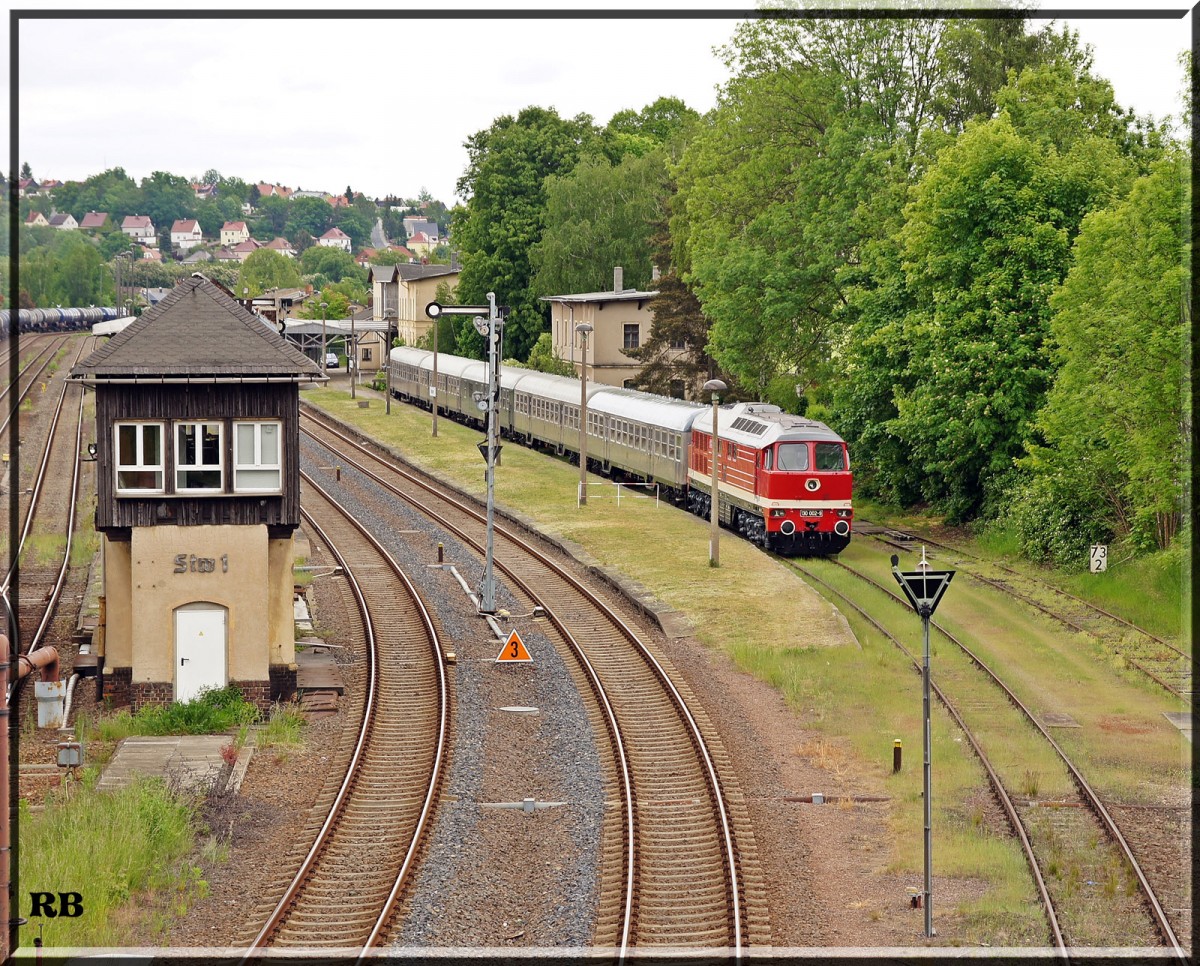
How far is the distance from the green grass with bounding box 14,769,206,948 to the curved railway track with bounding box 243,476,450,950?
4.49ft

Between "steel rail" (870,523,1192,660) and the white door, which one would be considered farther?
"steel rail" (870,523,1192,660)

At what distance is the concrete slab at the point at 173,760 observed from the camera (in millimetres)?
19991

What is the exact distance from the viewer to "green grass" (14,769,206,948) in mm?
14898

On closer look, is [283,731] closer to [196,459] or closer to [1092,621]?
[196,459]

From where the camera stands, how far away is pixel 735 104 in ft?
173

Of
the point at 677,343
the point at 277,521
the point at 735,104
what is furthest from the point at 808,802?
the point at 677,343

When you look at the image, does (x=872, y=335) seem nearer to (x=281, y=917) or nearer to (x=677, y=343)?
(x=677, y=343)

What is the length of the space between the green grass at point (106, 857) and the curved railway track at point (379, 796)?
4.49ft

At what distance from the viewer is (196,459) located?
2419 centimetres

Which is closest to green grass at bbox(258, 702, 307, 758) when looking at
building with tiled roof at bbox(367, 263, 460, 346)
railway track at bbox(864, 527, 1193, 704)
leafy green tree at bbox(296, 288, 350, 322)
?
railway track at bbox(864, 527, 1193, 704)

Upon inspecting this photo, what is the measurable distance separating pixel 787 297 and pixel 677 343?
15055 mm

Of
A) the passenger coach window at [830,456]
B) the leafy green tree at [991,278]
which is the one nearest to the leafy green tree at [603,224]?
the leafy green tree at [991,278]

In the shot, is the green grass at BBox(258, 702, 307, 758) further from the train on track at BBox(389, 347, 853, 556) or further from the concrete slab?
the train on track at BBox(389, 347, 853, 556)

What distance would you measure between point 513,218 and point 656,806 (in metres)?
74.9
